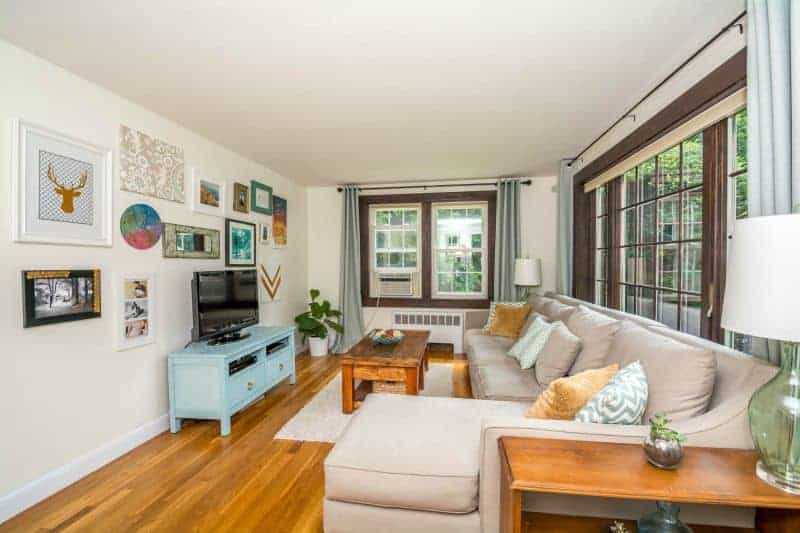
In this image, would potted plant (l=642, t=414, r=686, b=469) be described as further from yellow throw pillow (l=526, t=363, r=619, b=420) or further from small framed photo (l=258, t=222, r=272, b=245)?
small framed photo (l=258, t=222, r=272, b=245)

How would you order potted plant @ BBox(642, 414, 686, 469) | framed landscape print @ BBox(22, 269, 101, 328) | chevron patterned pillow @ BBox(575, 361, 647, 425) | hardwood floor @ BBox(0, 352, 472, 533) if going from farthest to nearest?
framed landscape print @ BBox(22, 269, 101, 328), hardwood floor @ BBox(0, 352, 472, 533), chevron patterned pillow @ BBox(575, 361, 647, 425), potted plant @ BBox(642, 414, 686, 469)

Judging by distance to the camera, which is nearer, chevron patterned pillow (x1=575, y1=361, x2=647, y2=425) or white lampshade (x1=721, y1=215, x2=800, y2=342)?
white lampshade (x1=721, y1=215, x2=800, y2=342)

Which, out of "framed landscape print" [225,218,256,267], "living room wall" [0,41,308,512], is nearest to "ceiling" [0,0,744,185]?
"living room wall" [0,41,308,512]

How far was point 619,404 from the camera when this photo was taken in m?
1.36

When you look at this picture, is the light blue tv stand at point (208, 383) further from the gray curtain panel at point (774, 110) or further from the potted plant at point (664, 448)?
the gray curtain panel at point (774, 110)

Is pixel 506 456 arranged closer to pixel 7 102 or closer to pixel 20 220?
pixel 20 220

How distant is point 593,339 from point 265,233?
342 centimetres

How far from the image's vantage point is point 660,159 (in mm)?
2516

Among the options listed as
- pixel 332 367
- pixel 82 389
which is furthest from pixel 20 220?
pixel 332 367

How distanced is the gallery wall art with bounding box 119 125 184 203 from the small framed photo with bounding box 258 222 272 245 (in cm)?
112

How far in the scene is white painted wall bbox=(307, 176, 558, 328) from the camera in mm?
4711

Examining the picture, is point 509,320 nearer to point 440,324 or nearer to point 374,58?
point 440,324

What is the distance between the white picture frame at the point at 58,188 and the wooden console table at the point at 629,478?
251 centimetres

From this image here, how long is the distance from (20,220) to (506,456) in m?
2.52
